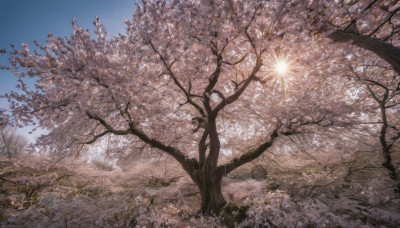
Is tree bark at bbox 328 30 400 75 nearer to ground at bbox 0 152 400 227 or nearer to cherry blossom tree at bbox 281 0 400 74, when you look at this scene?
cherry blossom tree at bbox 281 0 400 74

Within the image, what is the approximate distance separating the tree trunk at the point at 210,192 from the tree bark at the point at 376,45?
18.2ft

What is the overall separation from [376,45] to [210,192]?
6.20 metres

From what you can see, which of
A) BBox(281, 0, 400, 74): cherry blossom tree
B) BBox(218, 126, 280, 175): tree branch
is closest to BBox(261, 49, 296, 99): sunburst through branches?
BBox(281, 0, 400, 74): cherry blossom tree

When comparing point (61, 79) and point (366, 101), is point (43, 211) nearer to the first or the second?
point (61, 79)

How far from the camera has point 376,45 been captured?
133 inches

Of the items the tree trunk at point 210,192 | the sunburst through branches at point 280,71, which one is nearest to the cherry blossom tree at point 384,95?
the sunburst through branches at point 280,71

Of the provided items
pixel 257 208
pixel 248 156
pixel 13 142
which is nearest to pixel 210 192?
pixel 248 156

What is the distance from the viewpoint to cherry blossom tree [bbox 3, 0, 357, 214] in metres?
4.18

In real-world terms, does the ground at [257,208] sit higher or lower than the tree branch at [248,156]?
lower

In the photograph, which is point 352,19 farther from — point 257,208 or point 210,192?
point 210,192

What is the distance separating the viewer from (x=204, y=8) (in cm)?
366

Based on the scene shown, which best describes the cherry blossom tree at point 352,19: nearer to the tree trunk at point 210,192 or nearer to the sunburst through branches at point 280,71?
the sunburst through branches at point 280,71

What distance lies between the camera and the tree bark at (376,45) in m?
3.18

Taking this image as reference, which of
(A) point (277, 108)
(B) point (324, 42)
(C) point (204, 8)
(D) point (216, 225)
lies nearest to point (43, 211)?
(D) point (216, 225)
